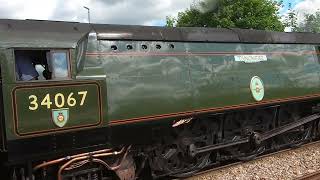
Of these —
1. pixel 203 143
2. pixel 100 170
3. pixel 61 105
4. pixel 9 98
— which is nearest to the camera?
pixel 9 98

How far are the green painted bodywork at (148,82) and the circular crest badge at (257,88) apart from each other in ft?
0.35

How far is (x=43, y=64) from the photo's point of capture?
6629 mm

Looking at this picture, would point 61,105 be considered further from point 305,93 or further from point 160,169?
point 305,93

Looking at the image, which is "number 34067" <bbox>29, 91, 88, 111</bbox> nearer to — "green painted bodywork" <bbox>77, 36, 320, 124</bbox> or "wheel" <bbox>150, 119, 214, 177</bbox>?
"green painted bodywork" <bbox>77, 36, 320, 124</bbox>

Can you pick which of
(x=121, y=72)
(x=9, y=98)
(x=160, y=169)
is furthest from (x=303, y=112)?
(x=9, y=98)

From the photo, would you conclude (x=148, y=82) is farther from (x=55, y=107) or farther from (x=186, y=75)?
(x=55, y=107)

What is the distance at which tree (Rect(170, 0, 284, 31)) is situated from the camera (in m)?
28.8

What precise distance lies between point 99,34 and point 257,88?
152 inches

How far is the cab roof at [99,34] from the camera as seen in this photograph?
20.8ft

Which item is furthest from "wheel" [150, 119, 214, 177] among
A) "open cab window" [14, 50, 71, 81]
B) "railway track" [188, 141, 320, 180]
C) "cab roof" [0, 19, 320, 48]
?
"open cab window" [14, 50, 71, 81]

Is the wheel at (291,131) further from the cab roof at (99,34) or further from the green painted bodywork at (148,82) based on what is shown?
the cab roof at (99,34)

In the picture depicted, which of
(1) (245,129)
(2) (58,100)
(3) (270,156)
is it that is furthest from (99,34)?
(3) (270,156)

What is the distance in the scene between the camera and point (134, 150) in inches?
304

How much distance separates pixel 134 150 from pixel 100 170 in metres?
0.74
